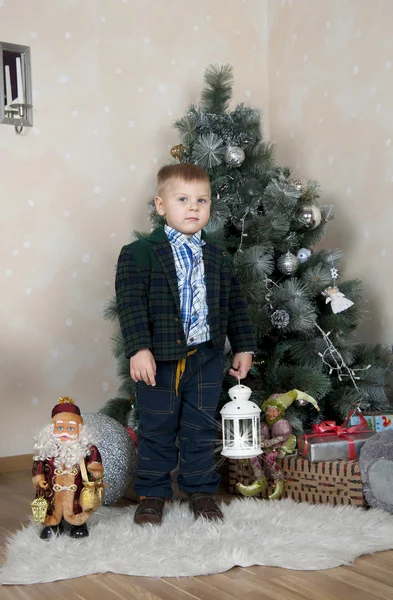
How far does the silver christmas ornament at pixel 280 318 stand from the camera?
2.43 metres

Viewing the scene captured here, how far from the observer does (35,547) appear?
1.73 m

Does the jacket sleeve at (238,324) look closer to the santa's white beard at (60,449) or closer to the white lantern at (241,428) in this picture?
the white lantern at (241,428)

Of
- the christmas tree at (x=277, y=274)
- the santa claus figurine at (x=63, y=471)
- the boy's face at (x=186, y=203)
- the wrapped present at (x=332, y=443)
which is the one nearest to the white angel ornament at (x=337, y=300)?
the christmas tree at (x=277, y=274)

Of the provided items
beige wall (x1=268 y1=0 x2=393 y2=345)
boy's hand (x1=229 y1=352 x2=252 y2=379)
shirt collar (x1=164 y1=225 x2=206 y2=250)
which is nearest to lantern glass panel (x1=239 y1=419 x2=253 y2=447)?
boy's hand (x1=229 y1=352 x2=252 y2=379)

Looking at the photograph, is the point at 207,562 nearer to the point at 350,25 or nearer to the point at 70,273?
the point at 70,273

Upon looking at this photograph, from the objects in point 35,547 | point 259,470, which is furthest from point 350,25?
point 35,547

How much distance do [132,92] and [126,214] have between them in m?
0.50

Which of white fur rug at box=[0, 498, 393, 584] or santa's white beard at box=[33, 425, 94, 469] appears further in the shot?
santa's white beard at box=[33, 425, 94, 469]

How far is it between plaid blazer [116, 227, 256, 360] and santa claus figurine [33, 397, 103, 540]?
26 centimetres

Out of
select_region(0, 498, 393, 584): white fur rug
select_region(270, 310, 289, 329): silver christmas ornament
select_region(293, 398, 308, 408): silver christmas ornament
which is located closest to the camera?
select_region(0, 498, 393, 584): white fur rug

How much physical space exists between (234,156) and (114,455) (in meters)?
1.09

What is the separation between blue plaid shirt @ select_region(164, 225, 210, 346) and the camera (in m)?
2.01

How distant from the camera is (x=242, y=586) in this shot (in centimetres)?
148

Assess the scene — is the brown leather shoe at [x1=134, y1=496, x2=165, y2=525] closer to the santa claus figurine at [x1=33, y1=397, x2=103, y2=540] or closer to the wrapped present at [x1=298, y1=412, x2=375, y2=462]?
the santa claus figurine at [x1=33, y1=397, x2=103, y2=540]
